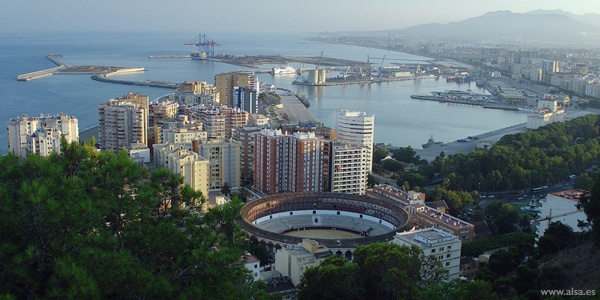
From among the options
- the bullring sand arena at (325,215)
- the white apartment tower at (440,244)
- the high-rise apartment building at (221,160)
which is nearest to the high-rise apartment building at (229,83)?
the high-rise apartment building at (221,160)

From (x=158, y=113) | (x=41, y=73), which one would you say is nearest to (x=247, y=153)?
(x=158, y=113)

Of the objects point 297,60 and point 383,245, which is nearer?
point 383,245

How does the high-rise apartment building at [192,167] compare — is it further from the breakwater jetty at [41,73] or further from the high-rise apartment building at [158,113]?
the breakwater jetty at [41,73]

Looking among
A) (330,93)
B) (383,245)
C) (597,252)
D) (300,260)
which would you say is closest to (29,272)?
(383,245)

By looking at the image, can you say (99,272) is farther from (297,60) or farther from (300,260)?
(297,60)

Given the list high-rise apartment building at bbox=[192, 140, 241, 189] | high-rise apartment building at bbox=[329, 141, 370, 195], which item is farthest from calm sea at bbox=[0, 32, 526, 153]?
high-rise apartment building at bbox=[329, 141, 370, 195]

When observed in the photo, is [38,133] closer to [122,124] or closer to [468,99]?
[122,124]
